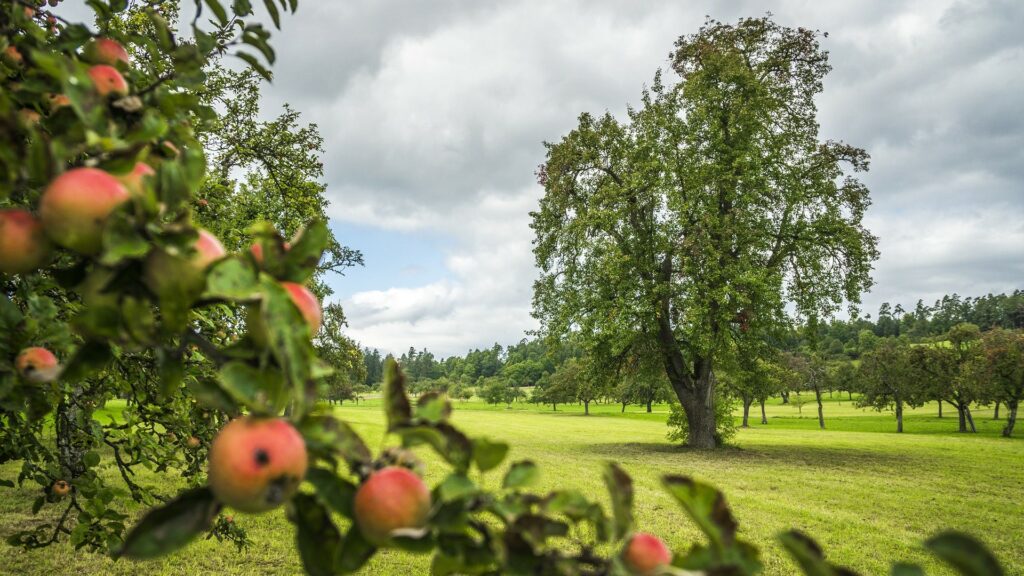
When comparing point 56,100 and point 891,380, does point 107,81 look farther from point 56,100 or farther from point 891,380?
point 891,380

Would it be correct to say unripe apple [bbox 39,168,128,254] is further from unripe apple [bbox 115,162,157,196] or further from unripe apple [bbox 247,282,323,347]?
unripe apple [bbox 247,282,323,347]

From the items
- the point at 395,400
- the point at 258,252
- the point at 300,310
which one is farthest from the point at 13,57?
the point at 395,400

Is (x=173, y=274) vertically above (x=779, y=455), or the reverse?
(x=173, y=274)

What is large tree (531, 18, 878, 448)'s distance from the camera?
57.2 ft

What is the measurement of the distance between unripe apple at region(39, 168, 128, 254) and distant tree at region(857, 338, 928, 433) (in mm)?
42937

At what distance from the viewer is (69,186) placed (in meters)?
0.80

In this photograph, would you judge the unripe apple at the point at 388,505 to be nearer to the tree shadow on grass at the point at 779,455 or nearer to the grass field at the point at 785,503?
the grass field at the point at 785,503

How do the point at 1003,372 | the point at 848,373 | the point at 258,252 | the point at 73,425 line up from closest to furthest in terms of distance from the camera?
the point at 258,252 → the point at 73,425 → the point at 1003,372 → the point at 848,373

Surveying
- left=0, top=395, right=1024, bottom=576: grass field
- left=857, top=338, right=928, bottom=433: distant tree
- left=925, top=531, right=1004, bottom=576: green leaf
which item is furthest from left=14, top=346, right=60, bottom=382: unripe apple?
left=857, top=338, right=928, bottom=433: distant tree

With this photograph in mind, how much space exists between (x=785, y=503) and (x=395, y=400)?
12.9m

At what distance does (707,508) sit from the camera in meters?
0.84

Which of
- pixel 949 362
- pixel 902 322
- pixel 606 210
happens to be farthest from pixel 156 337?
pixel 902 322

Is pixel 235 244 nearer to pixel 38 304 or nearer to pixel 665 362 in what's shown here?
pixel 38 304

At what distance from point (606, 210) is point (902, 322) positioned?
411ft
